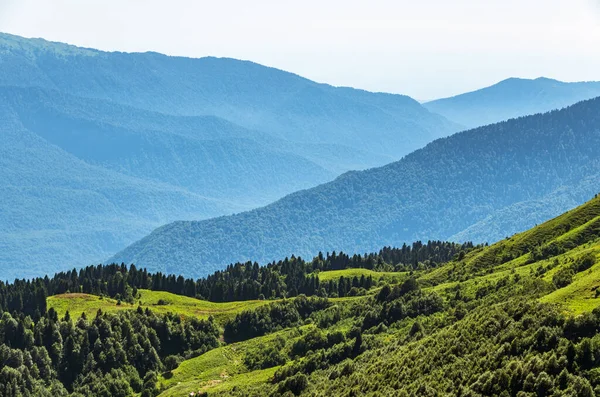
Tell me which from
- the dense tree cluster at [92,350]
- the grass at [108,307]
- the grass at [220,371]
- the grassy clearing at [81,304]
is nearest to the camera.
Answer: the grass at [220,371]

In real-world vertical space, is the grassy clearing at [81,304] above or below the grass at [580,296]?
above

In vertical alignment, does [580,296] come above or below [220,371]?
above

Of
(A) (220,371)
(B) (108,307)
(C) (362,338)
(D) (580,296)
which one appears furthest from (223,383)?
(D) (580,296)

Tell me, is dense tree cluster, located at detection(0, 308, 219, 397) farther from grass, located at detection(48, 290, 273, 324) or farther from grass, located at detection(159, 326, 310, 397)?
grass, located at detection(48, 290, 273, 324)

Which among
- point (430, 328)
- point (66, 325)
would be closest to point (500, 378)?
point (430, 328)

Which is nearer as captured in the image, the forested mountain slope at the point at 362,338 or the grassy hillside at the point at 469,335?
the forested mountain slope at the point at 362,338

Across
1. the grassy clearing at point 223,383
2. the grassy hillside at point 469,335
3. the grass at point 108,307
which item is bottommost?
the grassy clearing at point 223,383

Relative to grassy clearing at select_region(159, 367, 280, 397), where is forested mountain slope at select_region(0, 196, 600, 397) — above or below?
above

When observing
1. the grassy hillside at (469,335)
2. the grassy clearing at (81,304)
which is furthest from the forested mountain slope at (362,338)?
the grassy clearing at (81,304)

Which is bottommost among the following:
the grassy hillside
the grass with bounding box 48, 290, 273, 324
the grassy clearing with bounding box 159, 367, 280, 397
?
the grassy clearing with bounding box 159, 367, 280, 397

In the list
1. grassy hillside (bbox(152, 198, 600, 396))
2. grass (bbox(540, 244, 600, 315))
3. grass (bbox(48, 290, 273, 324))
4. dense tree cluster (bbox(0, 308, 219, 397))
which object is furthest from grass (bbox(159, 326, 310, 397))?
grass (bbox(540, 244, 600, 315))

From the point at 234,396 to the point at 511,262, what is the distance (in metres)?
54.5

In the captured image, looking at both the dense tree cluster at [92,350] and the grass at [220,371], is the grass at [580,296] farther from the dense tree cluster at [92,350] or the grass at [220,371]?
the dense tree cluster at [92,350]

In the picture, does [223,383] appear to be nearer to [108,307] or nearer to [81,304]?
[108,307]
